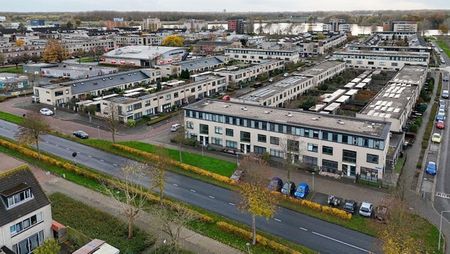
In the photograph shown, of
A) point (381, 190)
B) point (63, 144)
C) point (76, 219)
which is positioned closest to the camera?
point (76, 219)

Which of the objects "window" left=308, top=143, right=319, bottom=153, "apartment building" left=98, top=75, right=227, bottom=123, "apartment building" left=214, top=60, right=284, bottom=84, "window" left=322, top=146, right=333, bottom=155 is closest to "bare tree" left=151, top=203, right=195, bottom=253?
"window" left=308, top=143, right=319, bottom=153

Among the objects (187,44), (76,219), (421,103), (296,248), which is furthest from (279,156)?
(187,44)

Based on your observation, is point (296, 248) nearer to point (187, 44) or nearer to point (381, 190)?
point (381, 190)

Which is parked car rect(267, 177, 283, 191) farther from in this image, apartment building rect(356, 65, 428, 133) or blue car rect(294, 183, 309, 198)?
apartment building rect(356, 65, 428, 133)

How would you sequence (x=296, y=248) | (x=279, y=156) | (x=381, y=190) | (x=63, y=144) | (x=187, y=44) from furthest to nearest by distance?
1. (x=187, y=44)
2. (x=63, y=144)
3. (x=279, y=156)
4. (x=381, y=190)
5. (x=296, y=248)

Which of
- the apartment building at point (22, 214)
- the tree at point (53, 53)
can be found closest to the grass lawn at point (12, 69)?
the tree at point (53, 53)

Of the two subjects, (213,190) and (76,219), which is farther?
(213,190)

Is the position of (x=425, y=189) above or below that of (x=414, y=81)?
below
